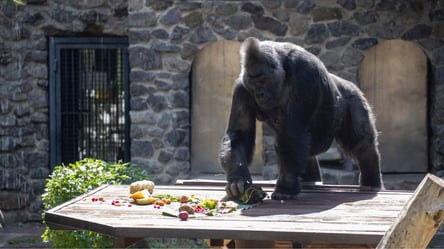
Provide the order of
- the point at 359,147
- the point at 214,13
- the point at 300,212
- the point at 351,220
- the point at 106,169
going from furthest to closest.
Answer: the point at 214,13
the point at 106,169
the point at 359,147
the point at 300,212
the point at 351,220

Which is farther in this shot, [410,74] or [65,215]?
[410,74]

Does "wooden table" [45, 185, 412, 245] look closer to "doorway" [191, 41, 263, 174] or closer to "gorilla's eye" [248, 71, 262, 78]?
"gorilla's eye" [248, 71, 262, 78]

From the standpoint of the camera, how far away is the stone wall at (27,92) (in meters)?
10.2

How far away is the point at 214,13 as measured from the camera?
9500 millimetres

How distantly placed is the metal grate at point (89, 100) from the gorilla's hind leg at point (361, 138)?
464 centimetres

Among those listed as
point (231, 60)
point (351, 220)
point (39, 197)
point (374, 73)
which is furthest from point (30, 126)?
point (351, 220)

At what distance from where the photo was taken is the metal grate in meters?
10.3

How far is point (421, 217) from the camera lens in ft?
10.3

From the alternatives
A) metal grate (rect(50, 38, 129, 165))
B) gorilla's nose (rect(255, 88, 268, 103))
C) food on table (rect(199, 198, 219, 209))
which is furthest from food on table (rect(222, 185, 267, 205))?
metal grate (rect(50, 38, 129, 165))

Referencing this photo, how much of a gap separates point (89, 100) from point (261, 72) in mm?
5702

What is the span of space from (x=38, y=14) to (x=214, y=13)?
2.49 m

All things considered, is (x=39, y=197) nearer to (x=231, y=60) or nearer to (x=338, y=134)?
(x=231, y=60)

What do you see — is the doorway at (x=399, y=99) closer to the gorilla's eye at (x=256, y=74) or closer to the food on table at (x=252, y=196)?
the gorilla's eye at (x=256, y=74)

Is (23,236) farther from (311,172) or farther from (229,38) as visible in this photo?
(311,172)
